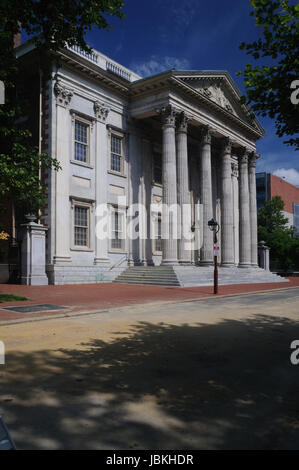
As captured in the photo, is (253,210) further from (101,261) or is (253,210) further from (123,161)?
(101,261)

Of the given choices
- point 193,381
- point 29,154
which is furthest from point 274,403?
point 29,154

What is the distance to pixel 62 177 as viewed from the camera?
24516 millimetres

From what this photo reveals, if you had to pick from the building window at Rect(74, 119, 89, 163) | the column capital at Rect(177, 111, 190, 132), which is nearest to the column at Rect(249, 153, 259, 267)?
the column capital at Rect(177, 111, 190, 132)

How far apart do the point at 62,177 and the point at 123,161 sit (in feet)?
21.0

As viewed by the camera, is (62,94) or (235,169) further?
(235,169)

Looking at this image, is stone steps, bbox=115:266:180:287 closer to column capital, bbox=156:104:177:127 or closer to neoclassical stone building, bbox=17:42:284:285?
neoclassical stone building, bbox=17:42:284:285

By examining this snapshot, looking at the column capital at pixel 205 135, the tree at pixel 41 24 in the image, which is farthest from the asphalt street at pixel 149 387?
the column capital at pixel 205 135

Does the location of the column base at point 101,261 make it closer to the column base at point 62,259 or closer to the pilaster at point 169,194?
the column base at point 62,259

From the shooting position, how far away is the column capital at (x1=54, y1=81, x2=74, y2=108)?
2436 cm

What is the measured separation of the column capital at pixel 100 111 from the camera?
89.0 feet

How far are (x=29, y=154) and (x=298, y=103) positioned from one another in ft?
37.3

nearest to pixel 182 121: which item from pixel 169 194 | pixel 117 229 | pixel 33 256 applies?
pixel 169 194

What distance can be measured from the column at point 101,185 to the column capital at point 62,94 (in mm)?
2568
